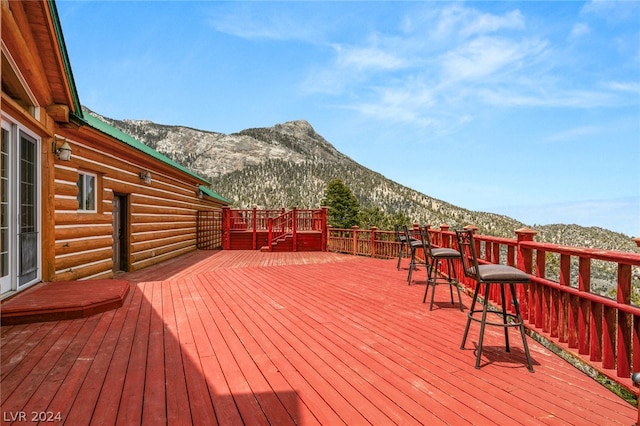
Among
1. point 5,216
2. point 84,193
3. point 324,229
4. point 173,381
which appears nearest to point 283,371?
point 173,381

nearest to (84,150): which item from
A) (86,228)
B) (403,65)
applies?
(86,228)

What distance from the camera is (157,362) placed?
2.87 metres

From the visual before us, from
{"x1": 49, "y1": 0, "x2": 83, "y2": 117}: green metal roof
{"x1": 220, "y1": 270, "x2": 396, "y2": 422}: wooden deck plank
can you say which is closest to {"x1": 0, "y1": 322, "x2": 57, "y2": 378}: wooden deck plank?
{"x1": 220, "y1": 270, "x2": 396, "y2": 422}: wooden deck plank

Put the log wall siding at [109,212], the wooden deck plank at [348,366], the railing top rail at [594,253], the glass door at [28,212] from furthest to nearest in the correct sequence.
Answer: the log wall siding at [109,212] → the glass door at [28,212] → the railing top rail at [594,253] → the wooden deck plank at [348,366]

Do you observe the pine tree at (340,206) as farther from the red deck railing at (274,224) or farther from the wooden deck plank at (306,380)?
the wooden deck plank at (306,380)

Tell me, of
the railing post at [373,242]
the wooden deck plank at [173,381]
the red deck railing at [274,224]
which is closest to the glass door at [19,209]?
the wooden deck plank at [173,381]

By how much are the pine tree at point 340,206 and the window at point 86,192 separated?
117ft

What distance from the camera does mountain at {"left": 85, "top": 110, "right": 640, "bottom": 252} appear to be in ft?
169

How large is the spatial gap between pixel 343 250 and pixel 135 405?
1090cm

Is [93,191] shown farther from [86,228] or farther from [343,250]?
[343,250]

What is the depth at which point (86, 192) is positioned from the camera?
21.7ft

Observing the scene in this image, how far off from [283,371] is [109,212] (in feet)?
20.6

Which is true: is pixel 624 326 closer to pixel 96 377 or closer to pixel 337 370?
pixel 337 370

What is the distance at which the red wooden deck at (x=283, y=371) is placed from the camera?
2113 mm
